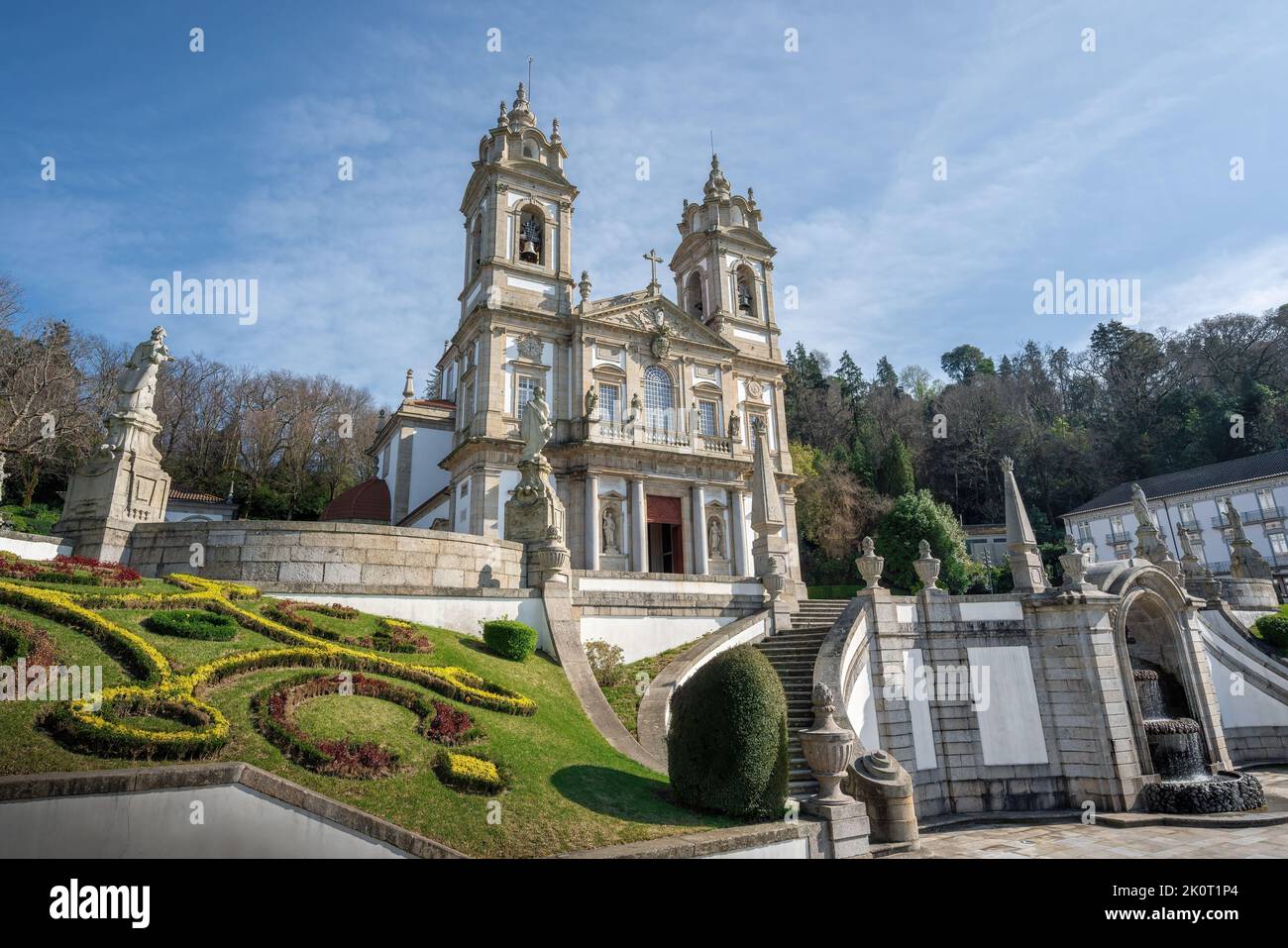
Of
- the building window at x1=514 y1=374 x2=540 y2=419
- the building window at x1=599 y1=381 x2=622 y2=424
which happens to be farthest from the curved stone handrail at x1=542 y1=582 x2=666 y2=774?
the building window at x1=599 y1=381 x2=622 y2=424

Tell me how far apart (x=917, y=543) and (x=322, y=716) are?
37010 millimetres

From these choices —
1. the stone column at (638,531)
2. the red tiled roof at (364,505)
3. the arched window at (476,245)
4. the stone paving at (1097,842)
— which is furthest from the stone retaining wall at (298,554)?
the arched window at (476,245)

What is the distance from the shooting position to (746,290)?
38.7m

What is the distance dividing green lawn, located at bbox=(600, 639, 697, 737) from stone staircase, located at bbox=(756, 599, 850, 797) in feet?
7.21

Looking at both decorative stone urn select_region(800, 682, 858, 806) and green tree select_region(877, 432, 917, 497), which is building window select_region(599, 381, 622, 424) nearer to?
decorative stone urn select_region(800, 682, 858, 806)

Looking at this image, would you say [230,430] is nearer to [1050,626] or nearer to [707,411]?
[707,411]

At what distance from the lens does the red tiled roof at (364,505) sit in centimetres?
3319

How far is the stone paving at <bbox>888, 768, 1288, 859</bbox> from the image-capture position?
431 inches

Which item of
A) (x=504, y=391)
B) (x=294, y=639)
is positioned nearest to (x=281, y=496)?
(x=504, y=391)

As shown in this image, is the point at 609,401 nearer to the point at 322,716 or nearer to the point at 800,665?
the point at 800,665

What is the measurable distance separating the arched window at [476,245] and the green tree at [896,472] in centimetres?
3236

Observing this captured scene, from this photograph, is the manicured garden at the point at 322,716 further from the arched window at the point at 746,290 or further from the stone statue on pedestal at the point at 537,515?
the arched window at the point at 746,290

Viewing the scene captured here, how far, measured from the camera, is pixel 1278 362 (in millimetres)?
54062
